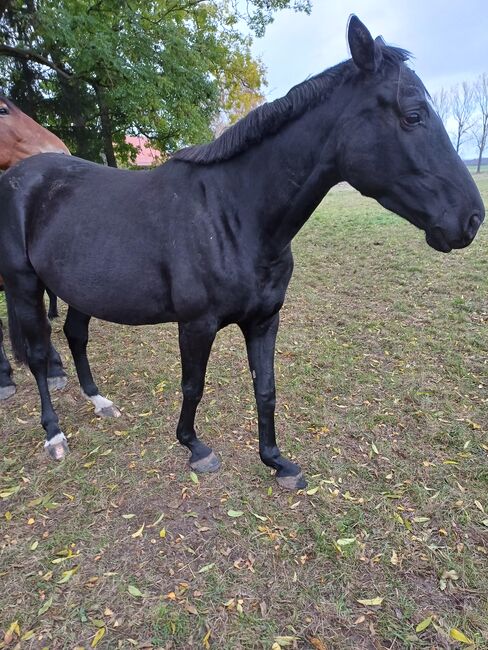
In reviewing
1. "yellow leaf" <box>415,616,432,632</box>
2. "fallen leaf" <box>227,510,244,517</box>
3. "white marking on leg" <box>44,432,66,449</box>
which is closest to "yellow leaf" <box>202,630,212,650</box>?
"fallen leaf" <box>227,510,244,517</box>

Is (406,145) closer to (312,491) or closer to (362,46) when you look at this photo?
(362,46)

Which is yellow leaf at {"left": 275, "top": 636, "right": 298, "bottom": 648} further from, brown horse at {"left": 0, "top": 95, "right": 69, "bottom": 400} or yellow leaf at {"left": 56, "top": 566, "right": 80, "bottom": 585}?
brown horse at {"left": 0, "top": 95, "right": 69, "bottom": 400}

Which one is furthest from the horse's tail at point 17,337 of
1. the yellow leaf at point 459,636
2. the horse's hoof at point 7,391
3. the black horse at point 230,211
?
the yellow leaf at point 459,636

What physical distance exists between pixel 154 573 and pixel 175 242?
1.68 m

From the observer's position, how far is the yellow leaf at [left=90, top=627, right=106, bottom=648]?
1.72m

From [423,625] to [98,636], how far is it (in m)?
1.40

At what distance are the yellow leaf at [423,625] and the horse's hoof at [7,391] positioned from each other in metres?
3.53

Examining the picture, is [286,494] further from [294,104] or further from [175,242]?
[294,104]

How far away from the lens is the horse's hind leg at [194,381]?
7.32ft

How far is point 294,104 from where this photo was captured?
1.78 m

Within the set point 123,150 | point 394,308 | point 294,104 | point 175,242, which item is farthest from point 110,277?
point 123,150

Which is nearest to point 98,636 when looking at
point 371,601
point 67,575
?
point 67,575

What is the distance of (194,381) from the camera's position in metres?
2.44

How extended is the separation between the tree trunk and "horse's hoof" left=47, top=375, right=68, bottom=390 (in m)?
6.37
